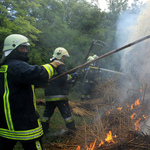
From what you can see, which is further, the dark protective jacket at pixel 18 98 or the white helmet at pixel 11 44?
the white helmet at pixel 11 44

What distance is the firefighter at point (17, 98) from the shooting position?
1856 mm

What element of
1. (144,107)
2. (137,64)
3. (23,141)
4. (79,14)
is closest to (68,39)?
(79,14)

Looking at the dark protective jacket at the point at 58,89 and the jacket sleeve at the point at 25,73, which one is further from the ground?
the jacket sleeve at the point at 25,73

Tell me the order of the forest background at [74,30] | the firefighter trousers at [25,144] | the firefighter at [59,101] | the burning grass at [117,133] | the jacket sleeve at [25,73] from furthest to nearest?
the forest background at [74,30]
the firefighter at [59,101]
the burning grass at [117,133]
the firefighter trousers at [25,144]
the jacket sleeve at [25,73]

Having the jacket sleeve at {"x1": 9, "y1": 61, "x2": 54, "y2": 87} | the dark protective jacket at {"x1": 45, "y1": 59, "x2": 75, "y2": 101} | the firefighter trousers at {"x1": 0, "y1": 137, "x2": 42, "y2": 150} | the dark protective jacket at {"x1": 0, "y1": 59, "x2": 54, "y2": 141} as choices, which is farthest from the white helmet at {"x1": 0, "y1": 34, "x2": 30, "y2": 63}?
the dark protective jacket at {"x1": 45, "y1": 59, "x2": 75, "y2": 101}

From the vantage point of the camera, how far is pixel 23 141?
6.23 feet

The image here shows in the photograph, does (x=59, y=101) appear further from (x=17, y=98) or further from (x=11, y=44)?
(x=11, y=44)

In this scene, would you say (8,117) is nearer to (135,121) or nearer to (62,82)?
(62,82)

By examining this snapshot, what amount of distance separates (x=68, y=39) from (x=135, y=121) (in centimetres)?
Result: 777

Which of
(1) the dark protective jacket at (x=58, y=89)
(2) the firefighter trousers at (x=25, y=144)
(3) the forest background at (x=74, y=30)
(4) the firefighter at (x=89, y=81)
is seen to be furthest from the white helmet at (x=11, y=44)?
(3) the forest background at (x=74, y=30)

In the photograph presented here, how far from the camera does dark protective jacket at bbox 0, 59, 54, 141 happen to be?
1.85 meters

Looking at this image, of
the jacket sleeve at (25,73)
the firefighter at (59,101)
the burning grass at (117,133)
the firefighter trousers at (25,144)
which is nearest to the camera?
the jacket sleeve at (25,73)

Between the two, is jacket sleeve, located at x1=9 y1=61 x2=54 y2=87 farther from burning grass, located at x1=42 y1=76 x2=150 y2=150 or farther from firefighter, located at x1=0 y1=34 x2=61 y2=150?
burning grass, located at x1=42 y1=76 x2=150 y2=150

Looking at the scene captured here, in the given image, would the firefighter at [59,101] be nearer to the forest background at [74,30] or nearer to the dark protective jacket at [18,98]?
the dark protective jacket at [18,98]
